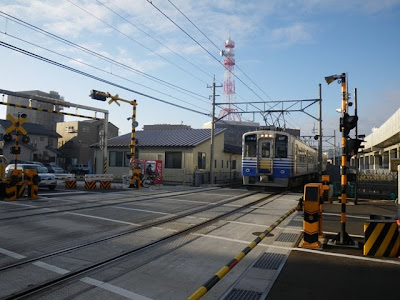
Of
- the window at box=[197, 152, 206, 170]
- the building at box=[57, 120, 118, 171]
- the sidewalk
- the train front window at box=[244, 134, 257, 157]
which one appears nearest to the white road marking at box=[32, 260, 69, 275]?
the sidewalk

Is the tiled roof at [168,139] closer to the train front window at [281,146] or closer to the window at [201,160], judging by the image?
the window at [201,160]

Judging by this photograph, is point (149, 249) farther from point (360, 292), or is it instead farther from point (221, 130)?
point (221, 130)

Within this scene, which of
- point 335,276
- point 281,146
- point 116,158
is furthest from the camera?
point 116,158

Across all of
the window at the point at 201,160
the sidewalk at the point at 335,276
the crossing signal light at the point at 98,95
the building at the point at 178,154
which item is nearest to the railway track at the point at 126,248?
the sidewalk at the point at 335,276

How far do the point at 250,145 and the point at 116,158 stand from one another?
53.1ft

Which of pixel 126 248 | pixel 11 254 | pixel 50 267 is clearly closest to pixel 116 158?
pixel 126 248

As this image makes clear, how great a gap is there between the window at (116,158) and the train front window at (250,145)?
15.3m

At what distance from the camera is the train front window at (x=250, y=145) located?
63.1 feet

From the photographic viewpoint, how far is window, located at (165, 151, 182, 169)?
27875 mm

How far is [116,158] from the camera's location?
31156 millimetres

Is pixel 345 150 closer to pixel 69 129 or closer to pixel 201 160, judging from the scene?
pixel 201 160

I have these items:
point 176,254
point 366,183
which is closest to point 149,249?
point 176,254

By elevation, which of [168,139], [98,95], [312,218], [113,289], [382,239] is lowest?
[113,289]

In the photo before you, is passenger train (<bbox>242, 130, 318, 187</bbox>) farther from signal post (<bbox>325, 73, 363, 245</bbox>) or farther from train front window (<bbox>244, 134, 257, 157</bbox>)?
signal post (<bbox>325, 73, 363, 245</bbox>)
